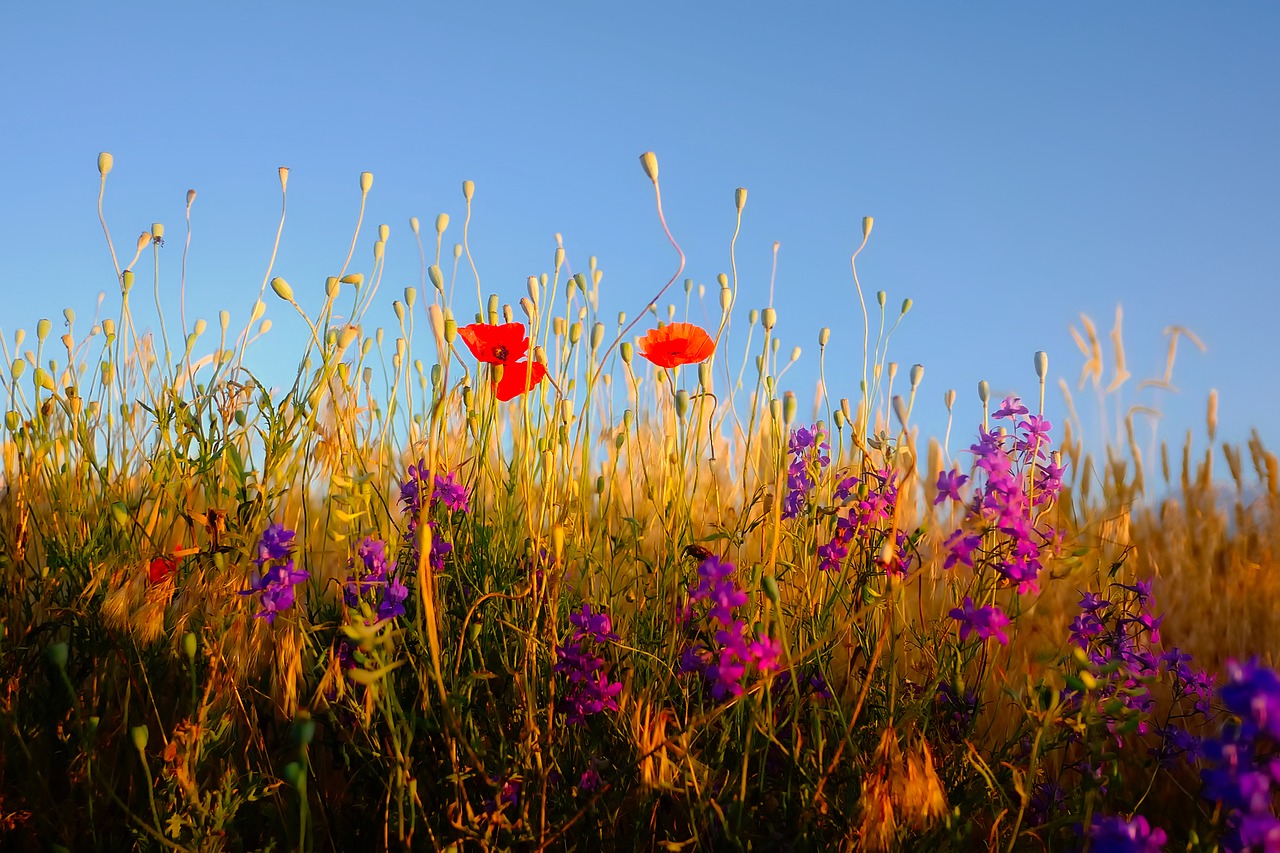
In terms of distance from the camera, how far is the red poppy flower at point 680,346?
2.13 metres

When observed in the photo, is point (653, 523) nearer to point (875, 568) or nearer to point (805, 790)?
point (875, 568)

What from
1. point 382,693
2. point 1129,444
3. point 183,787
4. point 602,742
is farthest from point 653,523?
point 1129,444

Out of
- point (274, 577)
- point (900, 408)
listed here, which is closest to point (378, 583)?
point (274, 577)

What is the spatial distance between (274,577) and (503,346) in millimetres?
818

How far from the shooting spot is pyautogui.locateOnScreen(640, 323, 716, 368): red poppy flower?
2129mm

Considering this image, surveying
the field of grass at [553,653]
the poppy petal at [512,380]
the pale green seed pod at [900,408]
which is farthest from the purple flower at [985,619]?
the poppy petal at [512,380]

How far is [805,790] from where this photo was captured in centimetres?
130

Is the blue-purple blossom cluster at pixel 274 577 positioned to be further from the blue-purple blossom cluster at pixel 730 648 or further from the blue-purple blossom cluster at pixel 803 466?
the blue-purple blossom cluster at pixel 803 466

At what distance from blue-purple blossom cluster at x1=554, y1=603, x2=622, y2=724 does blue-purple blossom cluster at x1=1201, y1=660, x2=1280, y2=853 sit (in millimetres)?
797

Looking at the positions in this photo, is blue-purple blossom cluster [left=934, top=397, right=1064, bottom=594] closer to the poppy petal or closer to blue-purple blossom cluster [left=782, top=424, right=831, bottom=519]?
blue-purple blossom cluster [left=782, top=424, right=831, bottom=519]

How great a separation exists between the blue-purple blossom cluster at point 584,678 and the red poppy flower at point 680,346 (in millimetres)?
758

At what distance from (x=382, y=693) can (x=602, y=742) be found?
361 millimetres

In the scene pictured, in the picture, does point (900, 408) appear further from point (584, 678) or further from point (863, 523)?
point (584, 678)

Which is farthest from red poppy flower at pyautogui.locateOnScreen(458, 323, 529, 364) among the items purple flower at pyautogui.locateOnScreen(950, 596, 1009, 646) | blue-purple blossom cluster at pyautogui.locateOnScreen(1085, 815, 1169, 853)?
blue-purple blossom cluster at pyautogui.locateOnScreen(1085, 815, 1169, 853)
